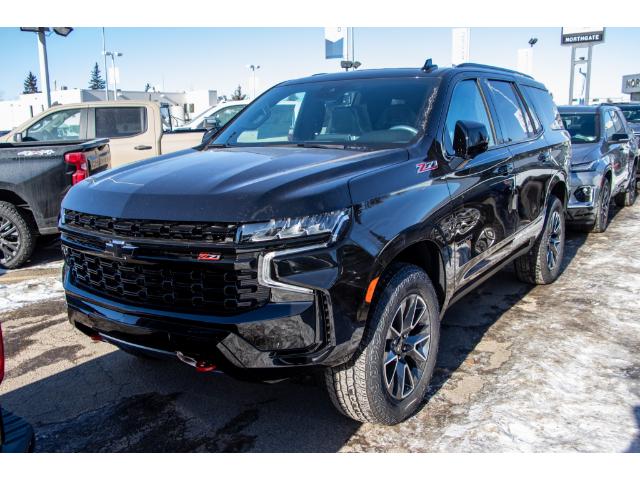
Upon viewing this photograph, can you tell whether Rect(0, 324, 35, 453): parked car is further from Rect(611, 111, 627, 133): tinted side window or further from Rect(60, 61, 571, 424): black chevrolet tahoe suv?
Rect(611, 111, 627, 133): tinted side window

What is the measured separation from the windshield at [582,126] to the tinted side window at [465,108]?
5008 millimetres

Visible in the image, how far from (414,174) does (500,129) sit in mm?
1557

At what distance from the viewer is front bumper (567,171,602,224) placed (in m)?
7.38

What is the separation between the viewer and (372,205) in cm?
269

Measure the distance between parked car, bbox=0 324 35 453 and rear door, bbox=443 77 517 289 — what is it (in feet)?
7.93

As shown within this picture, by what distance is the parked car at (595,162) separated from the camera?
743 centimetres

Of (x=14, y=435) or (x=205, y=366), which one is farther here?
(x=205, y=366)

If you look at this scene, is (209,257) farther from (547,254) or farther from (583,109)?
(583,109)

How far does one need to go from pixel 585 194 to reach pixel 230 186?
6.21m

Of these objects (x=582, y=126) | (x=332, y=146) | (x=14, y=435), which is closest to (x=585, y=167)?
(x=582, y=126)

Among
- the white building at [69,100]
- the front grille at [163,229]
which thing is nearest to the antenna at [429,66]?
the front grille at [163,229]

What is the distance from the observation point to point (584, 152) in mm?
7832

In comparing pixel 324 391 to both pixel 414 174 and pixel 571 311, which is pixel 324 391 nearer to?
pixel 414 174

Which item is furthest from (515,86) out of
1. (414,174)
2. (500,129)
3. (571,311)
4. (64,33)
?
(64,33)
